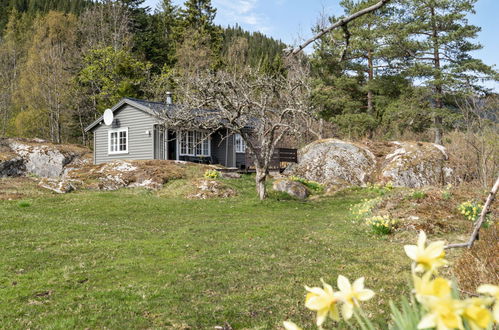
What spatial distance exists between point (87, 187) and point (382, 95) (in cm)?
2233

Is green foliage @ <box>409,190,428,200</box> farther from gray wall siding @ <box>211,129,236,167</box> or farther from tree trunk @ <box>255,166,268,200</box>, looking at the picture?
gray wall siding @ <box>211,129,236,167</box>

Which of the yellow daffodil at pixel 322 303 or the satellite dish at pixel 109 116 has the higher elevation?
the satellite dish at pixel 109 116

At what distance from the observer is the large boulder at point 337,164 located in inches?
812

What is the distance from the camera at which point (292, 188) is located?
17156 mm

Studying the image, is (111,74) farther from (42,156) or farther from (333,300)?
(333,300)

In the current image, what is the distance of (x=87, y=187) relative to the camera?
17953mm

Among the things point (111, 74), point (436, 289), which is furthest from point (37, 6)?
point (436, 289)

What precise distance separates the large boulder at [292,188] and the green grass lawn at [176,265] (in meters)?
3.41

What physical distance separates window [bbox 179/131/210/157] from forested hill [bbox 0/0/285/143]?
786 centimetres

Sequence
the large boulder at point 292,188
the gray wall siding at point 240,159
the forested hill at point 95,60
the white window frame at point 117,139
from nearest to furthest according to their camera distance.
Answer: the large boulder at point 292,188, the white window frame at point 117,139, the gray wall siding at point 240,159, the forested hill at point 95,60

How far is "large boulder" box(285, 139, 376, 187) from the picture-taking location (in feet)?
67.7

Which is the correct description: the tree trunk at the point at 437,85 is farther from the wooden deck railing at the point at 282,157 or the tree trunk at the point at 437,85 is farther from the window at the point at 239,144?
the window at the point at 239,144

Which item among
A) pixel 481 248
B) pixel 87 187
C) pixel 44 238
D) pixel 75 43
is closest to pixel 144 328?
pixel 481 248

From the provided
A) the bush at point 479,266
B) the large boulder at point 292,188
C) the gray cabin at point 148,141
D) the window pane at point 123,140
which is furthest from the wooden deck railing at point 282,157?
the bush at point 479,266
